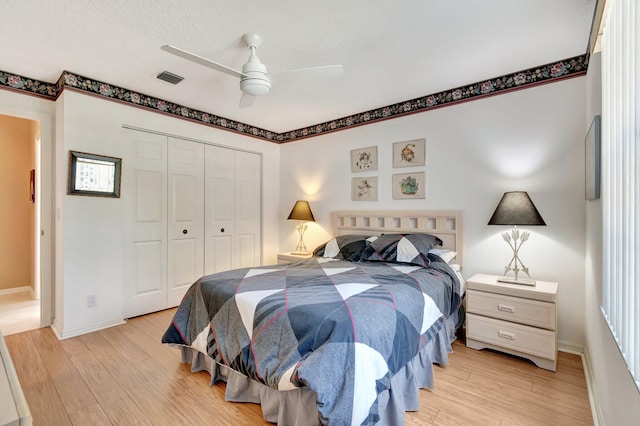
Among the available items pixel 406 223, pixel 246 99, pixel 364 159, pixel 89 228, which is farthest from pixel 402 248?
pixel 89 228

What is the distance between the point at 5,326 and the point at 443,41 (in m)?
4.81

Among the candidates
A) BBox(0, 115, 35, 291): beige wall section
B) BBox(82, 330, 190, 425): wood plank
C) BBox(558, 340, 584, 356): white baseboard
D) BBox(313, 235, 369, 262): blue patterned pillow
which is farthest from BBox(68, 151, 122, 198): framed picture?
BBox(558, 340, 584, 356): white baseboard

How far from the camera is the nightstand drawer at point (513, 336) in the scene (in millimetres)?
2207

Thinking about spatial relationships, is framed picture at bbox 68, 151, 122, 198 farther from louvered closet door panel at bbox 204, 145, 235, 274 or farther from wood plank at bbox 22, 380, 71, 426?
wood plank at bbox 22, 380, 71, 426

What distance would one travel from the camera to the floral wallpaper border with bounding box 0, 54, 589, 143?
2.61 m

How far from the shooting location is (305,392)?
59.0 inches

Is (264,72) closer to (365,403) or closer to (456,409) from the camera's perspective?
(365,403)

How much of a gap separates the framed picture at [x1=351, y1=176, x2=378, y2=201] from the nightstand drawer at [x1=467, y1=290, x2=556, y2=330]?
1.65 meters

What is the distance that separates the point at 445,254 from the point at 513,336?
866 mm

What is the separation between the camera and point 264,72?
213 cm

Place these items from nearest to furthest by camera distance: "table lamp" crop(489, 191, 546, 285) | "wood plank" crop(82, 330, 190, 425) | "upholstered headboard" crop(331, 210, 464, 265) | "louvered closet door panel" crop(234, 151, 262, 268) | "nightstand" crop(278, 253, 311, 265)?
1. "wood plank" crop(82, 330, 190, 425)
2. "table lamp" crop(489, 191, 546, 285)
3. "upholstered headboard" crop(331, 210, 464, 265)
4. "nightstand" crop(278, 253, 311, 265)
5. "louvered closet door panel" crop(234, 151, 262, 268)

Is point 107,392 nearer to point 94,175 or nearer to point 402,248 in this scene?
point 94,175

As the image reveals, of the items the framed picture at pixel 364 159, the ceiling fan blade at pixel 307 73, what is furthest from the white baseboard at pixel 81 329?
the framed picture at pixel 364 159

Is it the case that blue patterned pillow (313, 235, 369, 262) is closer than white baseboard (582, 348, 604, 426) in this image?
No
